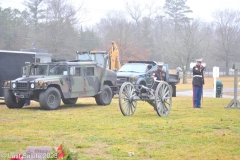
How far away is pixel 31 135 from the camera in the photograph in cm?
1024

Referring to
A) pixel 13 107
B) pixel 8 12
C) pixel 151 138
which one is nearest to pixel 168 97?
pixel 151 138

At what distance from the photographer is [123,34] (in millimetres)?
61031

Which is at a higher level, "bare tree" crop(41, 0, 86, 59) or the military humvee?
"bare tree" crop(41, 0, 86, 59)

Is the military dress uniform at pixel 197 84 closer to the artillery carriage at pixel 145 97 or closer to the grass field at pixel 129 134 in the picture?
the grass field at pixel 129 134

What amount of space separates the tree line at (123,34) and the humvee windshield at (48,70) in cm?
3279

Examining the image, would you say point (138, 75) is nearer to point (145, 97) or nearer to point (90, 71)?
point (90, 71)

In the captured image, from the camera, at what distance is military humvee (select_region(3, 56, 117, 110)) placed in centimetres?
1647

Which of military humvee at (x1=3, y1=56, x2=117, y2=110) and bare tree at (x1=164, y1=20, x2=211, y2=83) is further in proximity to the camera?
bare tree at (x1=164, y1=20, x2=211, y2=83)

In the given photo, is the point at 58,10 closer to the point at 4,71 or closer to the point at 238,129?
the point at 4,71

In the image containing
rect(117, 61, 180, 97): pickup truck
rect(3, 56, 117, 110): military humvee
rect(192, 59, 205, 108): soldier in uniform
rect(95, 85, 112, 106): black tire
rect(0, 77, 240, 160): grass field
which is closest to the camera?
rect(0, 77, 240, 160): grass field

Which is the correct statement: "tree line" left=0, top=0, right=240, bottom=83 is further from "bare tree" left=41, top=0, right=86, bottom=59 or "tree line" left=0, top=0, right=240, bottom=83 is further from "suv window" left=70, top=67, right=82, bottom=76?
"suv window" left=70, top=67, right=82, bottom=76

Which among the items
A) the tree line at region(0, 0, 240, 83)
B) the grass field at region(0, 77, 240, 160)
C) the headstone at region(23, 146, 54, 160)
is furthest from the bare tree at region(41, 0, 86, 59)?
the headstone at region(23, 146, 54, 160)

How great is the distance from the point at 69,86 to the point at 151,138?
796 centimetres

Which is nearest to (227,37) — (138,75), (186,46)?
(186,46)
